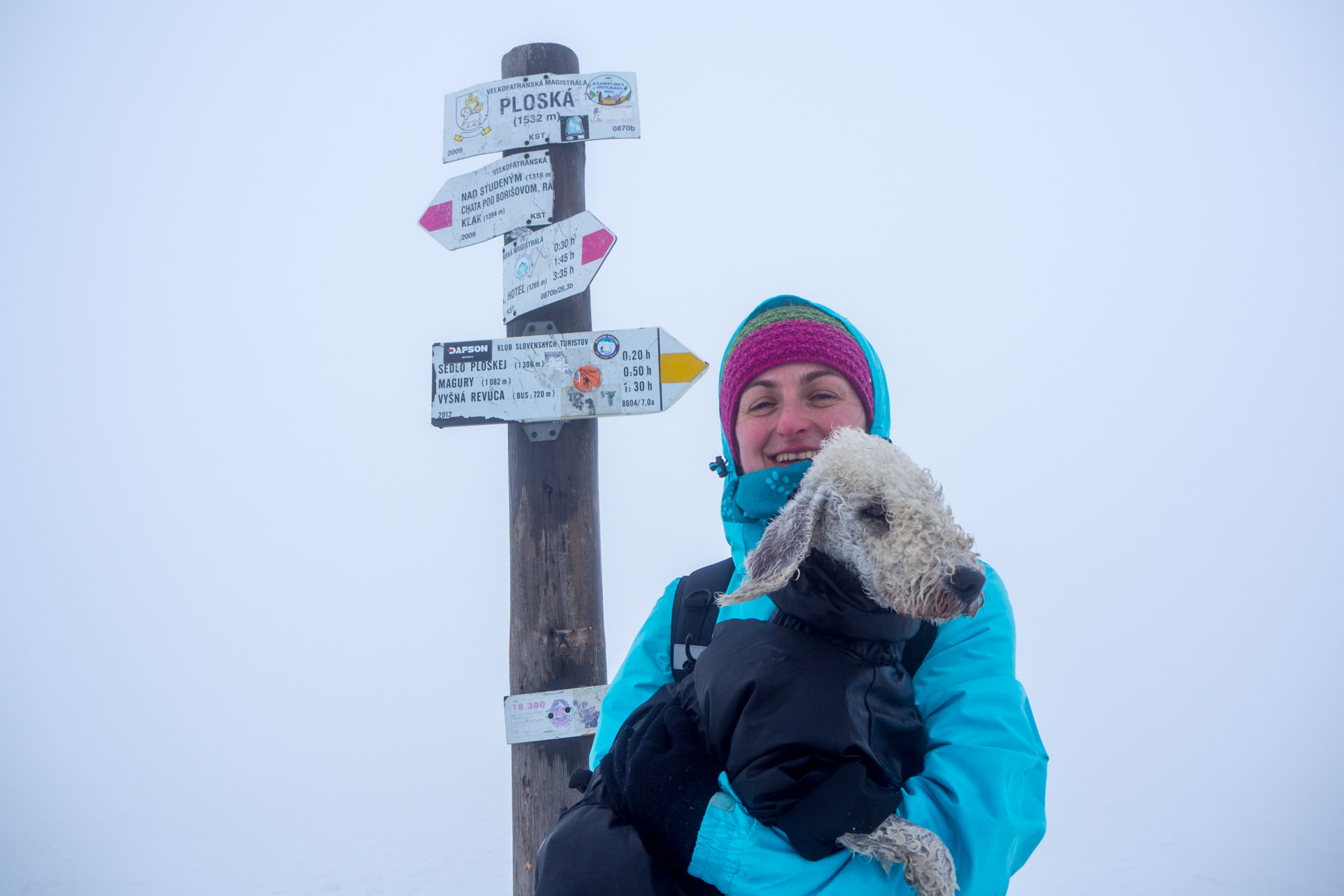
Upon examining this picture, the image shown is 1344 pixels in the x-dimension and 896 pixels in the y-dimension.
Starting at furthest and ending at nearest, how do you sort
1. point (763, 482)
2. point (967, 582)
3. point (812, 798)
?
1. point (763, 482)
2. point (967, 582)
3. point (812, 798)

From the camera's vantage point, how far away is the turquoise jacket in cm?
137

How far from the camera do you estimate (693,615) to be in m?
2.03

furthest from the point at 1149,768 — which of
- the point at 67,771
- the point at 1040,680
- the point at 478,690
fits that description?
the point at 67,771

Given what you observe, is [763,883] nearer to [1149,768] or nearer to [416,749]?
[1149,768]

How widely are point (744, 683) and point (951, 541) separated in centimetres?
59

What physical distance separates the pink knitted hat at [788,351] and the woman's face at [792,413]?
1.1 inches

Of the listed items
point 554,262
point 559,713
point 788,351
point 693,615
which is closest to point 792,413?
point 788,351

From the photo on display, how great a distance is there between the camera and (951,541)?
1620mm

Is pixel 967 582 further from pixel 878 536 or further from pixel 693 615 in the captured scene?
pixel 693 615

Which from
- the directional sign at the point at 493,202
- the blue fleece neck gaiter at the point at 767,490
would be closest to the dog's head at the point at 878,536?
the blue fleece neck gaiter at the point at 767,490

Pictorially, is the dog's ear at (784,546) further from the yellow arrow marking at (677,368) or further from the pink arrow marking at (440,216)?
the pink arrow marking at (440,216)

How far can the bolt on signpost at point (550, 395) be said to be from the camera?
8.68 ft

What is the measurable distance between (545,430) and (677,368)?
573mm

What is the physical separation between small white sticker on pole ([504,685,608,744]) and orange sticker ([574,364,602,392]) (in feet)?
3.78
